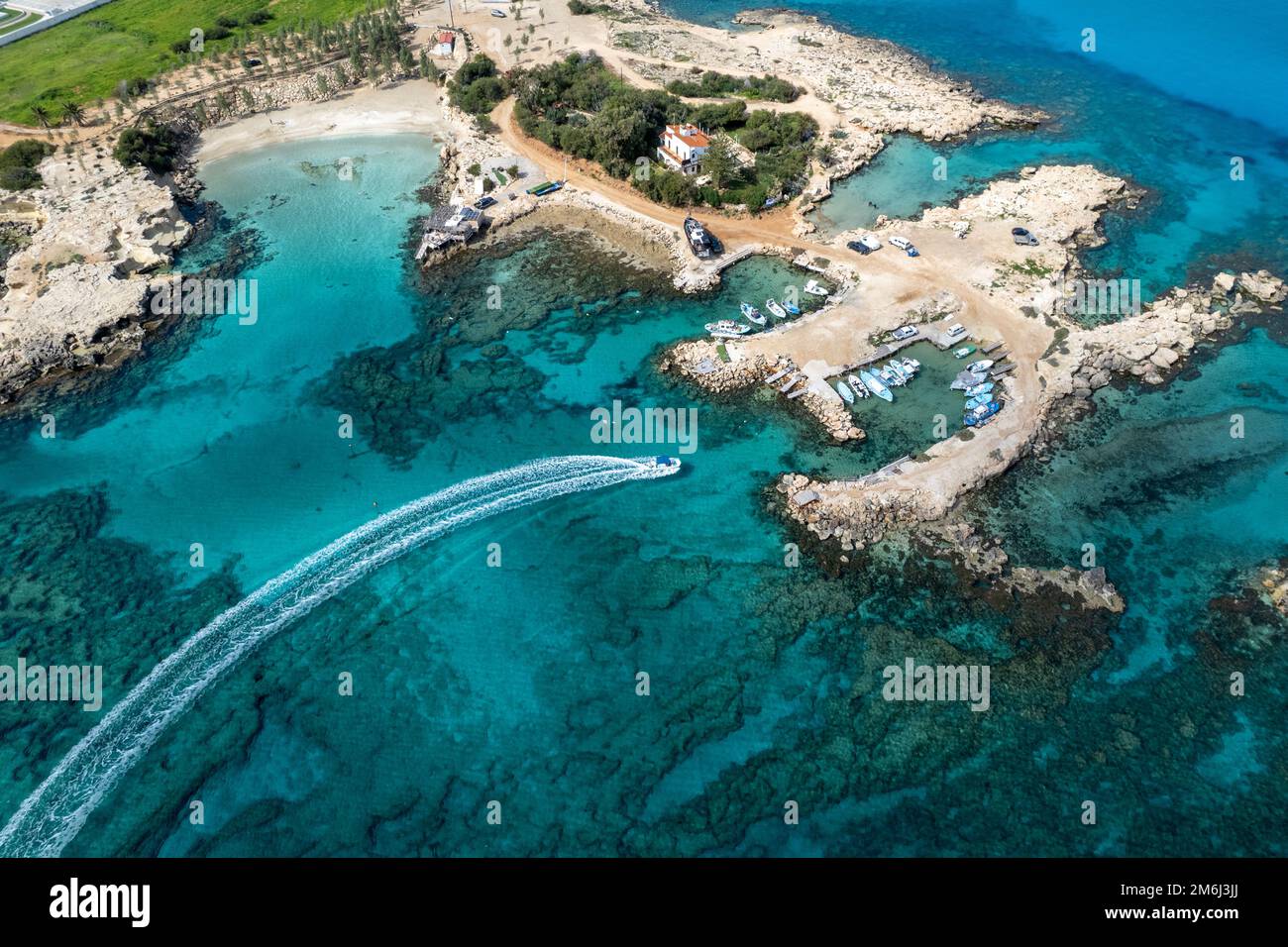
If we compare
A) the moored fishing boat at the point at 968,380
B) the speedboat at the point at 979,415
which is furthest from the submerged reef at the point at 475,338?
the speedboat at the point at 979,415

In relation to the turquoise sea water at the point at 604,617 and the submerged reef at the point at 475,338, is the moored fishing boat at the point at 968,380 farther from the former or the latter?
the submerged reef at the point at 475,338

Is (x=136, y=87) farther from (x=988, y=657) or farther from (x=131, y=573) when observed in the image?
(x=988, y=657)

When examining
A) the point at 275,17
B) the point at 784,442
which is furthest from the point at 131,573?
the point at 275,17

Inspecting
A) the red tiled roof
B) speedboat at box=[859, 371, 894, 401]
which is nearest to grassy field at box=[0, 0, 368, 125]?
the red tiled roof

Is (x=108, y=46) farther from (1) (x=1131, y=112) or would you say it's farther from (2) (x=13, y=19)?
(1) (x=1131, y=112)

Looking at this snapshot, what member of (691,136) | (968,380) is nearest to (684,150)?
(691,136)

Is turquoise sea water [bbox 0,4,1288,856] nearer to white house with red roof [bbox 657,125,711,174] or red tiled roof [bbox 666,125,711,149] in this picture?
white house with red roof [bbox 657,125,711,174]

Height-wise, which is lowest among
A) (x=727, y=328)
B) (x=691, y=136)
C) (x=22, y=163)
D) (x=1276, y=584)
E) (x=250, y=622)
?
(x=1276, y=584)
